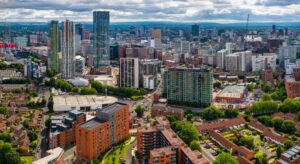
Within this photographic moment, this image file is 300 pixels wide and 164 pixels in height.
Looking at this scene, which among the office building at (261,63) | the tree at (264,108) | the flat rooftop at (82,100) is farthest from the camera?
the office building at (261,63)

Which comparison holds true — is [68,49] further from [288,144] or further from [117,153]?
[288,144]

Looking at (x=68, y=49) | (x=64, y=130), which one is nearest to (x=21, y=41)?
(x=68, y=49)

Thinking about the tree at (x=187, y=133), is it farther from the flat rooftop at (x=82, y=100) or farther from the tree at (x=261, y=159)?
the flat rooftop at (x=82, y=100)

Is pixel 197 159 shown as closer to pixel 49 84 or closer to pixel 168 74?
pixel 168 74

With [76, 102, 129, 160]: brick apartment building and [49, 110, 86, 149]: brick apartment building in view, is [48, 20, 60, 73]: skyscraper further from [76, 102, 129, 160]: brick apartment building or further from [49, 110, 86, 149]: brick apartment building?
[76, 102, 129, 160]: brick apartment building

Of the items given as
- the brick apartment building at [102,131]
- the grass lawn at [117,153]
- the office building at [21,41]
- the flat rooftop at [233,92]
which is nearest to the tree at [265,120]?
the flat rooftop at [233,92]

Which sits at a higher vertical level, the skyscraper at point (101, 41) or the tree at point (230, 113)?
the skyscraper at point (101, 41)

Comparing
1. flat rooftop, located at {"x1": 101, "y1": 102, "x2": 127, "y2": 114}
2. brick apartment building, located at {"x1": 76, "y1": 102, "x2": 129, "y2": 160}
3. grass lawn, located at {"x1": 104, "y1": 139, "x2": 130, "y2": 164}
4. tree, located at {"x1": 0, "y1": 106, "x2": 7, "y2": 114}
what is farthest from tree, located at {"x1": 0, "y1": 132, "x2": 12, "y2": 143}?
tree, located at {"x1": 0, "y1": 106, "x2": 7, "y2": 114}
